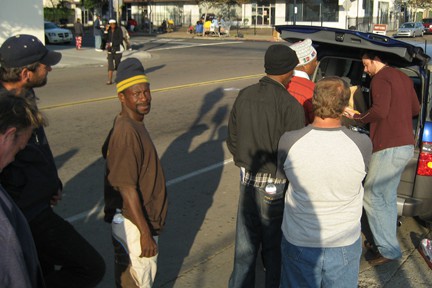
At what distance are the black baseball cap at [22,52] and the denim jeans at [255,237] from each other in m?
1.62

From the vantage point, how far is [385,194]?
4551 mm

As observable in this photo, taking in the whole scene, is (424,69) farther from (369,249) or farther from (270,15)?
(270,15)

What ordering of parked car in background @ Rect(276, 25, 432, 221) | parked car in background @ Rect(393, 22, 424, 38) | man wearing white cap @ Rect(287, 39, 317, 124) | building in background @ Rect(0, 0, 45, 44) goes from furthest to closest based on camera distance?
parked car in background @ Rect(393, 22, 424, 38)
building in background @ Rect(0, 0, 45, 44)
parked car in background @ Rect(276, 25, 432, 221)
man wearing white cap @ Rect(287, 39, 317, 124)

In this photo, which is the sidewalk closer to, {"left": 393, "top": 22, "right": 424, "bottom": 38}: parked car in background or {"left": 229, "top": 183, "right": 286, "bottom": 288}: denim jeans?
{"left": 229, "top": 183, "right": 286, "bottom": 288}: denim jeans

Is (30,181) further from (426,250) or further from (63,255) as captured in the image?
(426,250)

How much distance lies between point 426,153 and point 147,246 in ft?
9.16

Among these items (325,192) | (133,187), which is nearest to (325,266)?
(325,192)

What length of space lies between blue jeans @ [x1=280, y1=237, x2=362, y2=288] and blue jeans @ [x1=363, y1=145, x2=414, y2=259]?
1501 mm

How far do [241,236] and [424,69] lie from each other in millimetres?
2423

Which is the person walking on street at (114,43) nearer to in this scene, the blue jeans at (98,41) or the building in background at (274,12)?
the blue jeans at (98,41)

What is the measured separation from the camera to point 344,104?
3043 mm

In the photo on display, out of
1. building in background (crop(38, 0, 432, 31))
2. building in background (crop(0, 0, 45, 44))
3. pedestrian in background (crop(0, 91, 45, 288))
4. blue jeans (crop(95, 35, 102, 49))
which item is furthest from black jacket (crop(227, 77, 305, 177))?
building in background (crop(38, 0, 432, 31))

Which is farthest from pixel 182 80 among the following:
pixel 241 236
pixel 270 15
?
pixel 270 15

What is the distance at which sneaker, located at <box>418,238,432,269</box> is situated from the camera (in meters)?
4.72
